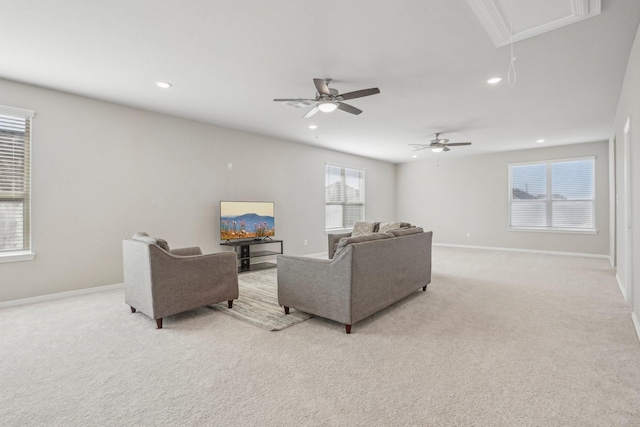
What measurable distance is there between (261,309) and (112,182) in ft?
9.51

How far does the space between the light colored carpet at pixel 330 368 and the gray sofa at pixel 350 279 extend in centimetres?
19

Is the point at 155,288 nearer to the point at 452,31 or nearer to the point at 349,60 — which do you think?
the point at 349,60

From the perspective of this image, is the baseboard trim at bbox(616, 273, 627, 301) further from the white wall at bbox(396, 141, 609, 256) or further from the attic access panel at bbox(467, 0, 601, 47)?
the attic access panel at bbox(467, 0, 601, 47)

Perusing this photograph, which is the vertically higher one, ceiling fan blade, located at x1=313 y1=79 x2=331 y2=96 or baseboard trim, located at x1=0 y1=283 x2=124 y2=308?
ceiling fan blade, located at x1=313 y1=79 x2=331 y2=96

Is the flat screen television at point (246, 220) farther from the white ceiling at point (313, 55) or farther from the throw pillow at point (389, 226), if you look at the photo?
the throw pillow at point (389, 226)

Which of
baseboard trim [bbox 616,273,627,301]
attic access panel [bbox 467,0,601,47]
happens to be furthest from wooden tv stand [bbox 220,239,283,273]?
baseboard trim [bbox 616,273,627,301]

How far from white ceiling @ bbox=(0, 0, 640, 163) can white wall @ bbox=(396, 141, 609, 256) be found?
101 inches

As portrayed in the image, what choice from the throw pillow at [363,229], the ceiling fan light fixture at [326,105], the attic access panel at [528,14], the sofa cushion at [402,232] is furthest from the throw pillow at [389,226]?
the attic access panel at [528,14]

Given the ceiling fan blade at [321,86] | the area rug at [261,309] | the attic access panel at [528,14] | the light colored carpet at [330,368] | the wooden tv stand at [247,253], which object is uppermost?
the attic access panel at [528,14]

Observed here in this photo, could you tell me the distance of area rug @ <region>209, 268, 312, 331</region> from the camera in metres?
3.05

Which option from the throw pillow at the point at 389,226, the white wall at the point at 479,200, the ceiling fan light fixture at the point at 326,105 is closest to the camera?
the ceiling fan light fixture at the point at 326,105

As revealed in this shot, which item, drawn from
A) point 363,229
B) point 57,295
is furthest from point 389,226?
point 57,295

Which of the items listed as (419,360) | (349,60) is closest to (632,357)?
(419,360)

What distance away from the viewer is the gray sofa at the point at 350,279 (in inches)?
109
